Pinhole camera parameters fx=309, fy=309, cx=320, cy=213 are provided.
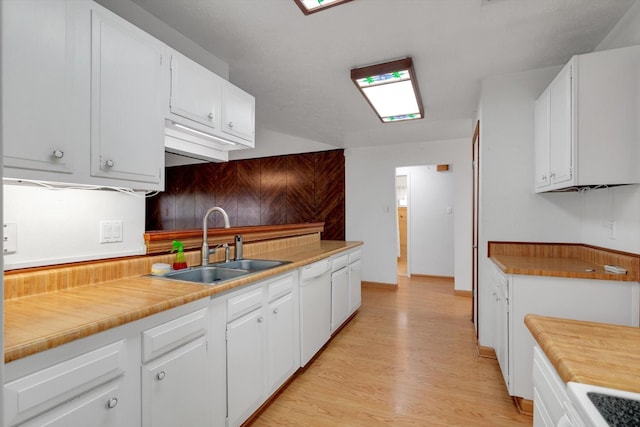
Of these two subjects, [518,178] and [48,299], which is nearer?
[48,299]

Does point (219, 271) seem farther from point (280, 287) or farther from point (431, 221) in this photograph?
point (431, 221)

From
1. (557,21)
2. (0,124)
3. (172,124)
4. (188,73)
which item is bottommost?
(0,124)

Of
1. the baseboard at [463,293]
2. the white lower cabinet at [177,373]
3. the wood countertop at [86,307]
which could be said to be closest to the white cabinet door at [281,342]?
the wood countertop at [86,307]

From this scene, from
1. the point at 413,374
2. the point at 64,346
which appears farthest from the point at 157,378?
the point at 413,374

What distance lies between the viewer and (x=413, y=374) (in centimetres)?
239

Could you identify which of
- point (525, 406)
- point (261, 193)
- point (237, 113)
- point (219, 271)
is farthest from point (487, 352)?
point (261, 193)

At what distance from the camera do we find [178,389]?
128 centimetres

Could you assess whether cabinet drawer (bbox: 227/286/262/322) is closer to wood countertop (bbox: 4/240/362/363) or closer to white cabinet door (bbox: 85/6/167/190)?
wood countertop (bbox: 4/240/362/363)

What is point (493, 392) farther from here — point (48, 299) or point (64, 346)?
point (48, 299)

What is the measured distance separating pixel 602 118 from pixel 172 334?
8.19 feet

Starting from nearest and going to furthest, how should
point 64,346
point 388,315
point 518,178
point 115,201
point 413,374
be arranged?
point 64,346, point 115,201, point 413,374, point 518,178, point 388,315

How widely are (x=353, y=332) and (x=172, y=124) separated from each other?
2.58 meters

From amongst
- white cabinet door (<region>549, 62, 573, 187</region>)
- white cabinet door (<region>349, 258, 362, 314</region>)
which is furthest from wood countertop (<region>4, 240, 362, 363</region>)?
white cabinet door (<region>549, 62, 573, 187</region>)

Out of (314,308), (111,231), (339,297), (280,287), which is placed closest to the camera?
(111,231)
